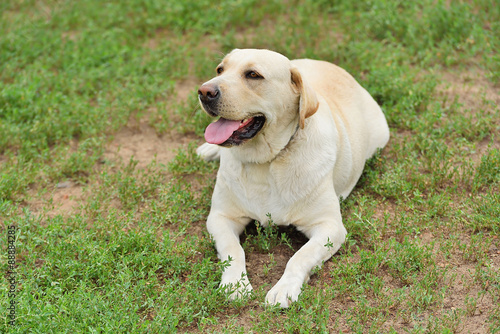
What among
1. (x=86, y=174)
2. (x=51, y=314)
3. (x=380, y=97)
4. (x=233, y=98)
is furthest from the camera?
(x=380, y=97)

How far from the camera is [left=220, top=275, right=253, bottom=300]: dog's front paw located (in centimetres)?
369

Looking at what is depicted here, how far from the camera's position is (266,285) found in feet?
12.7

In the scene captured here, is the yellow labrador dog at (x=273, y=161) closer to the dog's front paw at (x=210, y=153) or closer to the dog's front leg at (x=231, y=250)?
the dog's front leg at (x=231, y=250)

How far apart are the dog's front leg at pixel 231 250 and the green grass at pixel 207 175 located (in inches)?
3.7

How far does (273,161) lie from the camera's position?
409 centimetres

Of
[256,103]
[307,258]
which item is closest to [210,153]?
[256,103]

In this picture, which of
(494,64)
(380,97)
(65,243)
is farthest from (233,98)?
(494,64)

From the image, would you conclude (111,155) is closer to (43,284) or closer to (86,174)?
(86,174)

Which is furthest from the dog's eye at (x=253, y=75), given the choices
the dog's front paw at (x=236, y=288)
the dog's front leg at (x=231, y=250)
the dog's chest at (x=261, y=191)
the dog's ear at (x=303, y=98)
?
the dog's front paw at (x=236, y=288)

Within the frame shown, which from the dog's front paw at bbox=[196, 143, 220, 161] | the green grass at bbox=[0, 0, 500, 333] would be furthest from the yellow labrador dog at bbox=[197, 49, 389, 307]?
the dog's front paw at bbox=[196, 143, 220, 161]

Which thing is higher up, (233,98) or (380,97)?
(233,98)

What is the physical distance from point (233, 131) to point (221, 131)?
0.08 m

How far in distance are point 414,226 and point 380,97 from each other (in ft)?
6.56

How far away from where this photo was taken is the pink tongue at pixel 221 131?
3.88m
